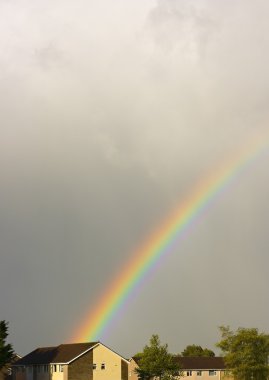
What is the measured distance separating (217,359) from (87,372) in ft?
136

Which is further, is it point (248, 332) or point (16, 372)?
point (16, 372)

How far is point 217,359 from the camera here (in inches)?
5728

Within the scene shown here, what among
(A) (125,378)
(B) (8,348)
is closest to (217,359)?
(A) (125,378)

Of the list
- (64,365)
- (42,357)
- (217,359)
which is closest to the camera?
(64,365)

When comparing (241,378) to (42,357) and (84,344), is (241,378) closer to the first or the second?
(84,344)

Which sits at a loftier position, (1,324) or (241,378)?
(1,324)

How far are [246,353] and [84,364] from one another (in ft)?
80.3

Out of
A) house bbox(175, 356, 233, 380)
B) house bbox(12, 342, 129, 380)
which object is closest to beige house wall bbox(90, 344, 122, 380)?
house bbox(12, 342, 129, 380)

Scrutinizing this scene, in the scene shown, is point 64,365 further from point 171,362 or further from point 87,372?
point 171,362

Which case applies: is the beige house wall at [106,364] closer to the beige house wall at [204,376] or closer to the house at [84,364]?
the house at [84,364]

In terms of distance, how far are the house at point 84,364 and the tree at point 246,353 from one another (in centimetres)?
1698

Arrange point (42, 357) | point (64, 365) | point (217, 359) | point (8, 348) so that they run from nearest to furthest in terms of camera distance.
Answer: point (8, 348), point (64, 365), point (42, 357), point (217, 359)

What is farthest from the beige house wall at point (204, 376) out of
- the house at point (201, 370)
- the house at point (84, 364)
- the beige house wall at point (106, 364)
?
the beige house wall at point (106, 364)

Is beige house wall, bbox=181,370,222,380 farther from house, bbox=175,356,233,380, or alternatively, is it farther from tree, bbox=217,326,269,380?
tree, bbox=217,326,269,380
